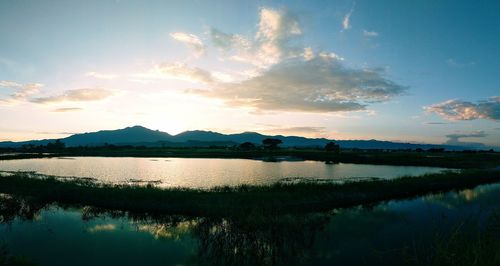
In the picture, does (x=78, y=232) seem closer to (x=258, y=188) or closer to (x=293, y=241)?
(x=293, y=241)

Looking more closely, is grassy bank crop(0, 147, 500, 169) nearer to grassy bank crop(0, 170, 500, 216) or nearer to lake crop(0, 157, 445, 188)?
lake crop(0, 157, 445, 188)

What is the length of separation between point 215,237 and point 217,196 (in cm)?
1300

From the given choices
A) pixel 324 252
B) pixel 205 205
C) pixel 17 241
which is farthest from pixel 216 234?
pixel 17 241

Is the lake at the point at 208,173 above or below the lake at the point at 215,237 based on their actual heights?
above

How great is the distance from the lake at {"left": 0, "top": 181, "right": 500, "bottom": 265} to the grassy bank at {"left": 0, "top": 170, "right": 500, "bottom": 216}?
233 centimetres

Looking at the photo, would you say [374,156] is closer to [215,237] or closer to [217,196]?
[217,196]

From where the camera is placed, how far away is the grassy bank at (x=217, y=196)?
2911cm

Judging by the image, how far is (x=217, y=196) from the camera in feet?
107

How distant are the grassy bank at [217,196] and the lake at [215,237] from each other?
7.64 feet

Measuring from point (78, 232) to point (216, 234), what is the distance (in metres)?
10.4

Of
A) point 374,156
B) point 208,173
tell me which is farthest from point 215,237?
point 374,156

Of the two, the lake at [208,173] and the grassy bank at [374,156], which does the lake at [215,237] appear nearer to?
the lake at [208,173]

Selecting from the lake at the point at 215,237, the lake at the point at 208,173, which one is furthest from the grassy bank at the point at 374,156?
the lake at the point at 215,237

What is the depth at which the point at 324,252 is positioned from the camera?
18.5m
